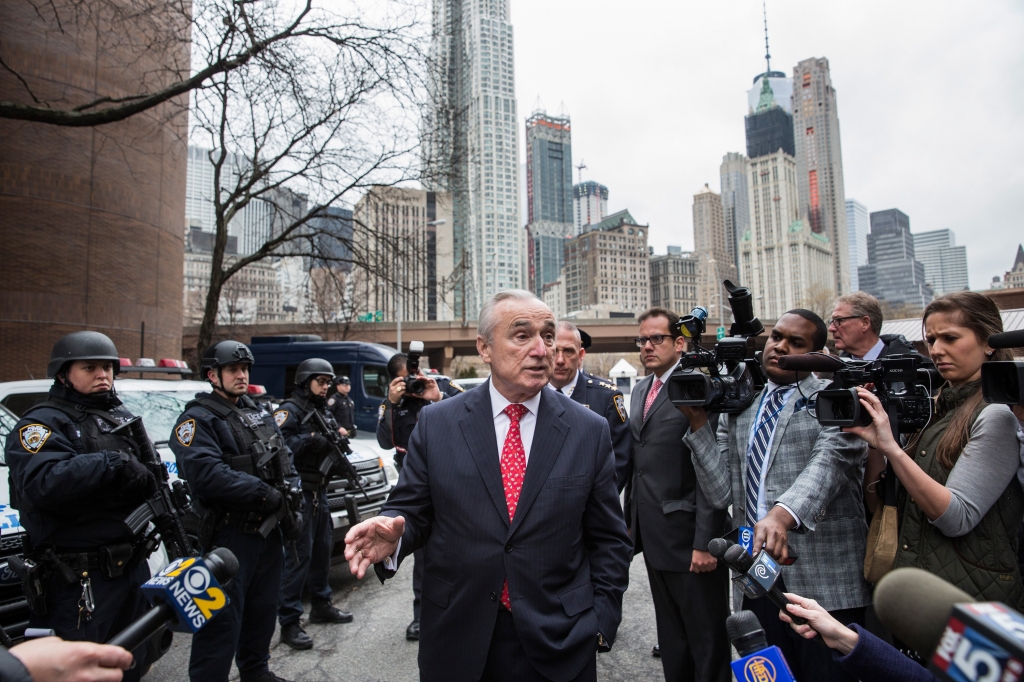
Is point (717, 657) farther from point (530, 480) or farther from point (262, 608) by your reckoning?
point (262, 608)

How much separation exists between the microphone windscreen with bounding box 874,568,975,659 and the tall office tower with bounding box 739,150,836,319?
5297 inches

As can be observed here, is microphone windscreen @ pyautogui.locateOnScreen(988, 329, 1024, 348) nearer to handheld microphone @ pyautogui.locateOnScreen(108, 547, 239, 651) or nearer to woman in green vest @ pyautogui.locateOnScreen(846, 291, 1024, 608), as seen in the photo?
woman in green vest @ pyautogui.locateOnScreen(846, 291, 1024, 608)

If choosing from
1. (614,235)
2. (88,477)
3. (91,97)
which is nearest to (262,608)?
(88,477)

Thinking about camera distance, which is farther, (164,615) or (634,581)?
(634,581)

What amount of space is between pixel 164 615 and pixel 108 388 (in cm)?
273

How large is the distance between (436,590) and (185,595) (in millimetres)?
1028

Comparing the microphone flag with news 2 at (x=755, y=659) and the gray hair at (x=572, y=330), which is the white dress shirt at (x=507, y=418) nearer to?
the microphone flag with news 2 at (x=755, y=659)

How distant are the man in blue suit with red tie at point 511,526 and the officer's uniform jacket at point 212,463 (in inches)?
76.8

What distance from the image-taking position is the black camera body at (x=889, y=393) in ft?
7.66

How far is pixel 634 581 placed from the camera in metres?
6.23

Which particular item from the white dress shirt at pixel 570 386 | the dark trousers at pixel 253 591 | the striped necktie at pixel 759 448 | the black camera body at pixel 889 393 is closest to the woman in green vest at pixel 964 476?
the black camera body at pixel 889 393

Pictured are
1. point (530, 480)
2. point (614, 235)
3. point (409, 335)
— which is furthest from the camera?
point (614, 235)

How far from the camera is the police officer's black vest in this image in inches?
165

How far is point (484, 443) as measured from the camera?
7.98 feet
